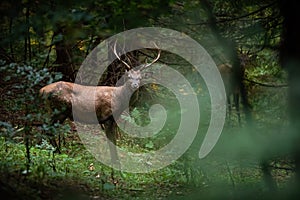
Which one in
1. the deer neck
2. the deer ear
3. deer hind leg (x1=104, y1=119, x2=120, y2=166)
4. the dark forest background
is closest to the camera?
the dark forest background

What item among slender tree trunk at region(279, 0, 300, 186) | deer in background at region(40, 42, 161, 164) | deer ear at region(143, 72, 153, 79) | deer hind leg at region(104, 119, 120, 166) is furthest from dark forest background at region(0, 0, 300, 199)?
deer ear at region(143, 72, 153, 79)

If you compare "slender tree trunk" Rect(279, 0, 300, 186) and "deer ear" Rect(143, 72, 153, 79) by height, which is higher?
"slender tree trunk" Rect(279, 0, 300, 186)

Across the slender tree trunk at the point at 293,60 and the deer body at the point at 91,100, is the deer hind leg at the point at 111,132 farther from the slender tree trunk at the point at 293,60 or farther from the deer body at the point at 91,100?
the slender tree trunk at the point at 293,60

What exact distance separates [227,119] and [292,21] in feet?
8.48

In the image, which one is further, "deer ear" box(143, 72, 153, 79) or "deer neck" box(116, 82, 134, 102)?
"deer ear" box(143, 72, 153, 79)

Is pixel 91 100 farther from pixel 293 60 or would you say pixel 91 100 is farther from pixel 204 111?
pixel 293 60

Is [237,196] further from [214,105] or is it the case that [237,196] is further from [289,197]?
[214,105]

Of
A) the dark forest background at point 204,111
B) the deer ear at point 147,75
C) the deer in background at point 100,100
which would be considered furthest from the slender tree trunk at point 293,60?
the deer ear at point 147,75

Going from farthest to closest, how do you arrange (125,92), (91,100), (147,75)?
1. (147,75)
2. (125,92)
3. (91,100)

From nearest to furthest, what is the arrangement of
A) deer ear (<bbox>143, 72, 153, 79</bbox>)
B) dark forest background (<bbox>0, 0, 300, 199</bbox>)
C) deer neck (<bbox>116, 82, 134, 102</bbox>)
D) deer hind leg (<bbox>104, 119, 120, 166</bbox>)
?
1. dark forest background (<bbox>0, 0, 300, 199</bbox>)
2. deer hind leg (<bbox>104, 119, 120, 166</bbox>)
3. deer neck (<bbox>116, 82, 134, 102</bbox>)
4. deer ear (<bbox>143, 72, 153, 79</bbox>)

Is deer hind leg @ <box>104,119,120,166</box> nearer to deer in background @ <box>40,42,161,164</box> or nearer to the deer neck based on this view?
deer in background @ <box>40,42,161,164</box>

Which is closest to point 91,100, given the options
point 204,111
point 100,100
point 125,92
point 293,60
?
point 100,100

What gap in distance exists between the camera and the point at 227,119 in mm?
5691

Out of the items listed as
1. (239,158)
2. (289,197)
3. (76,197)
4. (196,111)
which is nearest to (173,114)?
(196,111)
